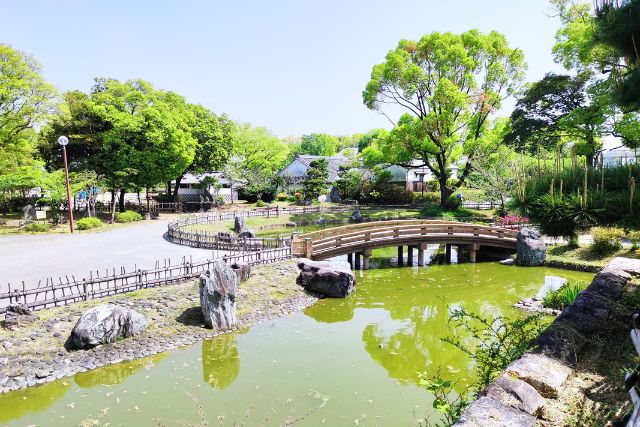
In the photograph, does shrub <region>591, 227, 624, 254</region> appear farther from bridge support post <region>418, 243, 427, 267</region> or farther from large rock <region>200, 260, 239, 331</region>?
large rock <region>200, 260, 239, 331</region>

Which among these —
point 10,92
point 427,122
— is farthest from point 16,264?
point 427,122

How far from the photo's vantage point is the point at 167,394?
948cm

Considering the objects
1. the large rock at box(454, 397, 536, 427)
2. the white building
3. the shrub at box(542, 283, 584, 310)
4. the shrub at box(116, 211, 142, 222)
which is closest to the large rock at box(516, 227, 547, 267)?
the shrub at box(542, 283, 584, 310)

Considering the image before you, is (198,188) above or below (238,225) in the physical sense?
above

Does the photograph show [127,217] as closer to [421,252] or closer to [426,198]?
[421,252]

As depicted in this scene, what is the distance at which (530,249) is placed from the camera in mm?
22297

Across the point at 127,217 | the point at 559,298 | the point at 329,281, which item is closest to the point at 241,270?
the point at 329,281

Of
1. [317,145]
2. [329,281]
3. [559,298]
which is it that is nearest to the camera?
[559,298]

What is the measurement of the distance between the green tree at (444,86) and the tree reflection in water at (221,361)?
1088 inches

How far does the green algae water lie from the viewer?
340 inches

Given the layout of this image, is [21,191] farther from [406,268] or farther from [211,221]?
[406,268]

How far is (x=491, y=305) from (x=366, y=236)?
6.83m

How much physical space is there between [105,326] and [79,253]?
10161mm

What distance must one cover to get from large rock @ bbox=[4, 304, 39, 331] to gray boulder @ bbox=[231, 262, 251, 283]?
6401mm
